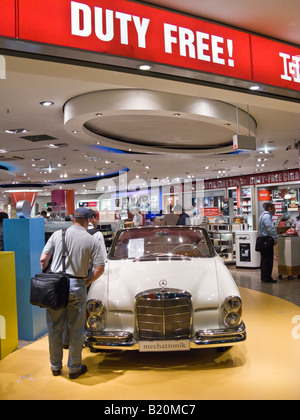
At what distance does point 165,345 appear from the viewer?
3443mm

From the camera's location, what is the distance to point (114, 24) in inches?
119

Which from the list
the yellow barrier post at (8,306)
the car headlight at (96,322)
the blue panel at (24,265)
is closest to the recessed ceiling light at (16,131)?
the blue panel at (24,265)

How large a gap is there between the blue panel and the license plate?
1.90 m

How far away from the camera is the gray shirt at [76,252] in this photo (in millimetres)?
3578

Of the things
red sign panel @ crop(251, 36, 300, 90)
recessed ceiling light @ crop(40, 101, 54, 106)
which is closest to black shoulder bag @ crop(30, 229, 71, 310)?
red sign panel @ crop(251, 36, 300, 90)

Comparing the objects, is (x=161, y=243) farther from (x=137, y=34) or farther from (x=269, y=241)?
(x=269, y=241)

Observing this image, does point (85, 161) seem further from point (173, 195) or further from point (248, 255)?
point (173, 195)

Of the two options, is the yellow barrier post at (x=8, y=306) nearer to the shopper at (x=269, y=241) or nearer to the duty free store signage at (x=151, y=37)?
the duty free store signage at (x=151, y=37)

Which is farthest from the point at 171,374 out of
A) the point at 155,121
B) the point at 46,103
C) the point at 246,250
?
the point at 246,250

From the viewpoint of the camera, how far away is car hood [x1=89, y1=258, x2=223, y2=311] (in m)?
3.63

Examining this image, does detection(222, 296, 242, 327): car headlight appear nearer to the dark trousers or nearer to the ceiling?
the ceiling

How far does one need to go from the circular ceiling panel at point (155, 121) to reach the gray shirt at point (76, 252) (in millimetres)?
3472

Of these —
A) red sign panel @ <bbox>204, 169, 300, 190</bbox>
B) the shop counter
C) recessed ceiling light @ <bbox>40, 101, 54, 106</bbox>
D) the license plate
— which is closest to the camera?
the license plate

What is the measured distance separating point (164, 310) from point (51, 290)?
3.42ft
